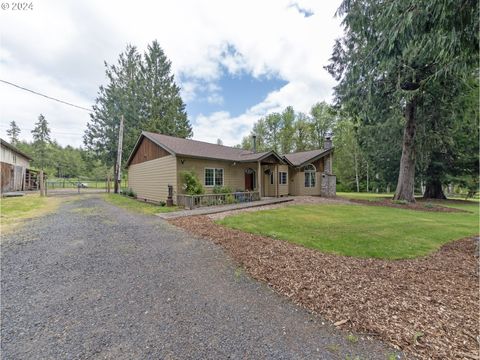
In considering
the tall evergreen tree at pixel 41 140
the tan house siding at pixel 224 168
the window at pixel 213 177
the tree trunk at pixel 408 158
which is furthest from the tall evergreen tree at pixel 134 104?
the tall evergreen tree at pixel 41 140

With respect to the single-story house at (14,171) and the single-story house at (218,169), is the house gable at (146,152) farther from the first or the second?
the single-story house at (14,171)

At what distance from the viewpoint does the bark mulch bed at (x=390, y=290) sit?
87.0 inches

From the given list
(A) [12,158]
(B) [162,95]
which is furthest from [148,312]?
(B) [162,95]

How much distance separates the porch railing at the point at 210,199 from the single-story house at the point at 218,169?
92 cm

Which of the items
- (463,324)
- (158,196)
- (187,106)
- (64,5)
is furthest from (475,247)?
(187,106)

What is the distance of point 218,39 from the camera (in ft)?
39.9

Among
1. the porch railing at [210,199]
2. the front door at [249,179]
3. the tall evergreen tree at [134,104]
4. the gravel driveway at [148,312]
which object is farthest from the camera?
the tall evergreen tree at [134,104]

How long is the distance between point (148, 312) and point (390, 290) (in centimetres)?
Answer: 355

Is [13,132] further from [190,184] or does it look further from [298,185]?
[298,185]

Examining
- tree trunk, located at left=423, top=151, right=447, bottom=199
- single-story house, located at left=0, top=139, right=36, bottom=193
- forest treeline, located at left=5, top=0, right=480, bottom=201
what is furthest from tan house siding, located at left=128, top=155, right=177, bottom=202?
tree trunk, located at left=423, top=151, right=447, bottom=199

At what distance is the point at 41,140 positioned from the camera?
151ft

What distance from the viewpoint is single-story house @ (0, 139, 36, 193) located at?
16.8 m

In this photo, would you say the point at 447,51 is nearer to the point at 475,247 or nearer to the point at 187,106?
the point at 475,247

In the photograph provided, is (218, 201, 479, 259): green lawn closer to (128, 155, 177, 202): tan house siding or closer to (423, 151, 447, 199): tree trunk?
(128, 155, 177, 202): tan house siding
